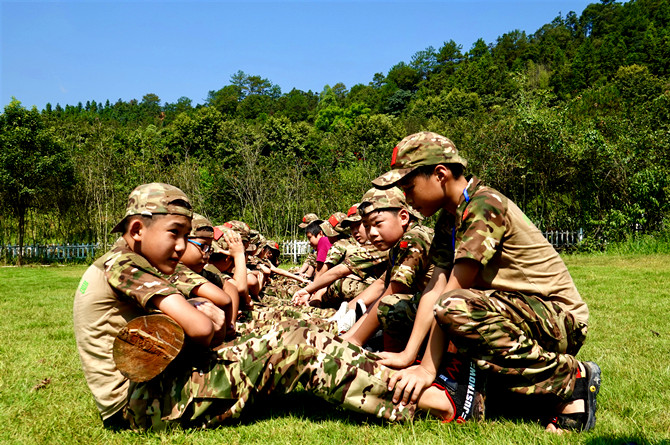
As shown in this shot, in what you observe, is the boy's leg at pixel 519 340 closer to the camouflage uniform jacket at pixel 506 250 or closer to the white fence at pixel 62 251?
the camouflage uniform jacket at pixel 506 250

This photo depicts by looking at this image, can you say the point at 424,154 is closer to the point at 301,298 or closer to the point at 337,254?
the point at 337,254

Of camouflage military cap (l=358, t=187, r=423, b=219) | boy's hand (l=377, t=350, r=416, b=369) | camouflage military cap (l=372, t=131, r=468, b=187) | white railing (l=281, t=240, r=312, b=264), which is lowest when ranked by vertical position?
white railing (l=281, t=240, r=312, b=264)

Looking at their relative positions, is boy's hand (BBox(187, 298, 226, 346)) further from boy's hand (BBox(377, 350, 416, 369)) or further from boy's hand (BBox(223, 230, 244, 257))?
boy's hand (BBox(223, 230, 244, 257))

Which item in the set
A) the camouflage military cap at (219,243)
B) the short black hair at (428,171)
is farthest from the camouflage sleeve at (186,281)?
the camouflage military cap at (219,243)

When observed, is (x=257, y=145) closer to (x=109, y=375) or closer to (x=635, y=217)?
(x=635, y=217)

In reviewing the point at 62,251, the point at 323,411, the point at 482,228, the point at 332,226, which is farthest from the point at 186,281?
the point at 62,251

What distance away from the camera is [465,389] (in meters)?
3.14

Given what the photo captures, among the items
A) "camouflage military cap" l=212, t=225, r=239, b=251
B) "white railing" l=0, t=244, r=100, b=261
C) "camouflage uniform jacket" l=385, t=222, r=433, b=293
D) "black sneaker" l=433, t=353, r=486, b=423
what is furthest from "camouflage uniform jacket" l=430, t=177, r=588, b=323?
"white railing" l=0, t=244, r=100, b=261

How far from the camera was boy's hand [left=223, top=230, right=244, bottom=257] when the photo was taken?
4.96 meters

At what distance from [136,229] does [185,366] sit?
90cm

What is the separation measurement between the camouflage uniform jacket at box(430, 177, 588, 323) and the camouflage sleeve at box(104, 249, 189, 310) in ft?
5.64

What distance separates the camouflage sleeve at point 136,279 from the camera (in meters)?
2.81

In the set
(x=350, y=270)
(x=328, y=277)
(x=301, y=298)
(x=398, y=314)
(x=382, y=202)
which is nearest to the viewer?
(x=398, y=314)

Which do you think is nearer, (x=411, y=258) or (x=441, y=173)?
(x=441, y=173)
